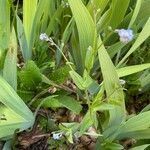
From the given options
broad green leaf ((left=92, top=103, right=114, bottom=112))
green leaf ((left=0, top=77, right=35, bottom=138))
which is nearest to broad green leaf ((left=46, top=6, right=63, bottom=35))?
green leaf ((left=0, top=77, right=35, bottom=138))

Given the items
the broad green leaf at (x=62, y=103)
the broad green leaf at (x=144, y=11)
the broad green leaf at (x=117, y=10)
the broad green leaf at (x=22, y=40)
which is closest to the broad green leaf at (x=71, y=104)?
the broad green leaf at (x=62, y=103)

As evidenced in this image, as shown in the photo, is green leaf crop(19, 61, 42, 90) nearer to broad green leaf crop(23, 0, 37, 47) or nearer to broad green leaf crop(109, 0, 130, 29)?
broad green leaf crop(23, 0, 37, 47)

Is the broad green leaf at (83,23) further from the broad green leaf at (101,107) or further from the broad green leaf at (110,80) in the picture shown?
the broad green leaf at (101,107)

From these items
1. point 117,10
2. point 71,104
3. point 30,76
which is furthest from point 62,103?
point 117,10

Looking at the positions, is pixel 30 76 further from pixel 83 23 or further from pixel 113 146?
pixel 113 146

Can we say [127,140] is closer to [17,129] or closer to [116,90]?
[116,90]

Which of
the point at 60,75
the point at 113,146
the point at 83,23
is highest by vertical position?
the point at 83,23

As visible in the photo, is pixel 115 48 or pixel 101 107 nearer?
pixel 101 107

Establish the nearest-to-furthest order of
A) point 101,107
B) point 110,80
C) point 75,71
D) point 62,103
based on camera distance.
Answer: point 101,107, point 110,80, point 62,103, point 75,71
